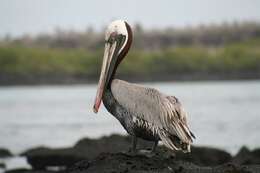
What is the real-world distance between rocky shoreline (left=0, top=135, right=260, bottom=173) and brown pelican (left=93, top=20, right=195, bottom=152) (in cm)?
19

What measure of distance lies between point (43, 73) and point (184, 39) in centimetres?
2641

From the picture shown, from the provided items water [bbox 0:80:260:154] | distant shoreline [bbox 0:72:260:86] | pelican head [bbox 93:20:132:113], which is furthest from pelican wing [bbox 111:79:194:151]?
distant shoreline [bbox 0:72:260:86]

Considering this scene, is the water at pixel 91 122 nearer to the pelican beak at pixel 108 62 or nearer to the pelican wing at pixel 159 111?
the pelican beak at pixel 108 62

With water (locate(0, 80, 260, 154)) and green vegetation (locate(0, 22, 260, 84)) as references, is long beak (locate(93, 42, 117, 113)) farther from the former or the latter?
green vegetation (locate(0, 22, 260, 84))

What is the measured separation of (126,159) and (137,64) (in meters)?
58.3

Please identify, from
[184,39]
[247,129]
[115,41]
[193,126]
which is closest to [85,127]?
[193,126]

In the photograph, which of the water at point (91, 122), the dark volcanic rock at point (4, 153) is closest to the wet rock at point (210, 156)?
the dark volcanic rock at point (4, 153)

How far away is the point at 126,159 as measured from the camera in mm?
8211

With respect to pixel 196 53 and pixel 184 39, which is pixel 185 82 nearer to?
pixel 196 53

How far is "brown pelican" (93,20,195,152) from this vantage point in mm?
8117

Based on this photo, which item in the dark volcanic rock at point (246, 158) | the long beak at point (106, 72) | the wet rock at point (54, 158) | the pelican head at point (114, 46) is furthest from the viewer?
the wet rock at point (54, 158)

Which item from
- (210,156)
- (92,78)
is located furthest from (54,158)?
(92,78)

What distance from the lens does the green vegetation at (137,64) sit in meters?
64.2

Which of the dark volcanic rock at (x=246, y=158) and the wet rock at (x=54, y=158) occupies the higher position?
the dark volcanic rock at (x=246, y=158)
